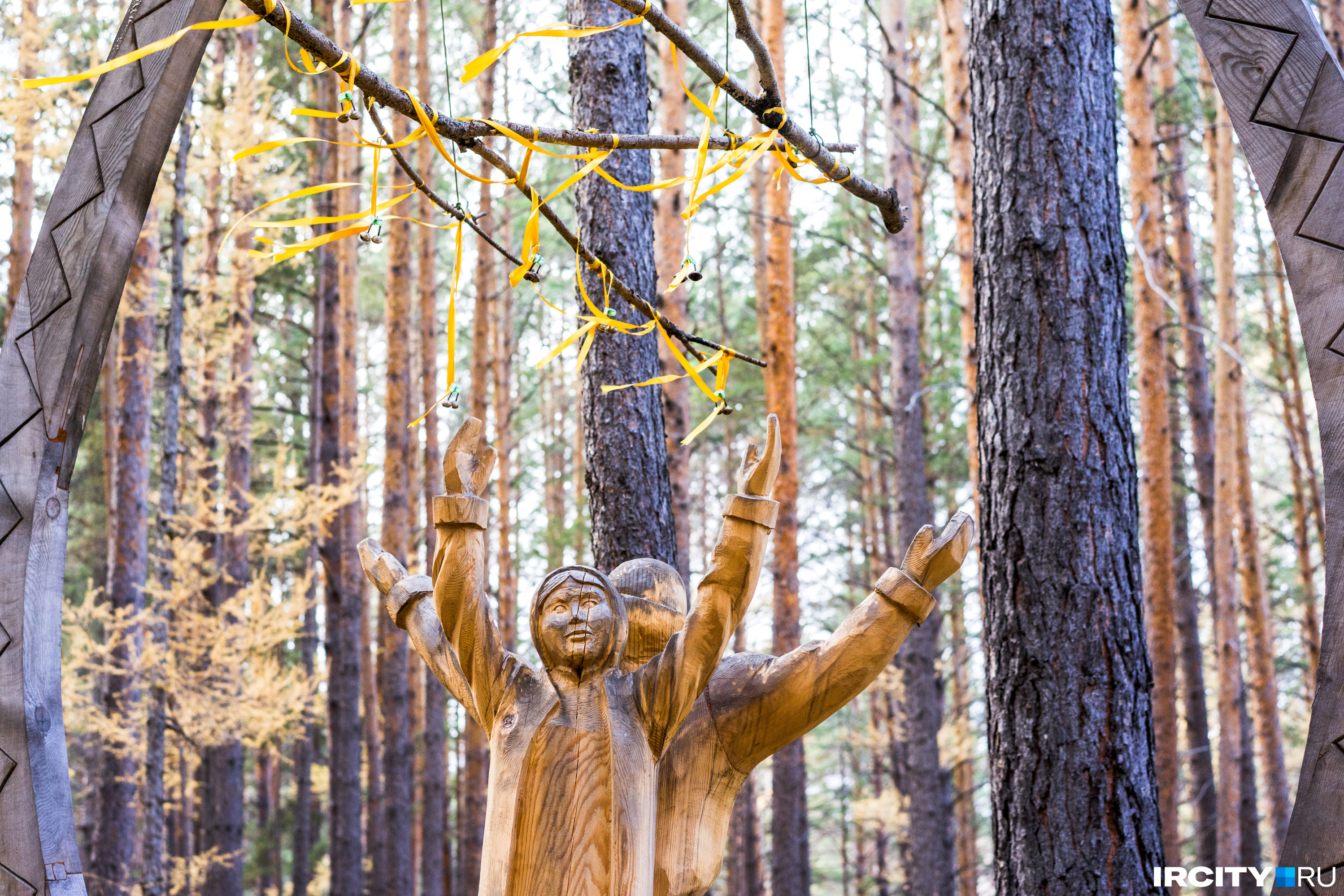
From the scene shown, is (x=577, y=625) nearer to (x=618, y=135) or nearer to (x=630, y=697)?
(x=630, y=697)

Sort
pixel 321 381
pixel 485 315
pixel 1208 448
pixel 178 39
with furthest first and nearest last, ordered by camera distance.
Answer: pixel 485 315
pixel 321 381
pixel 1208 448
pixel 178 39

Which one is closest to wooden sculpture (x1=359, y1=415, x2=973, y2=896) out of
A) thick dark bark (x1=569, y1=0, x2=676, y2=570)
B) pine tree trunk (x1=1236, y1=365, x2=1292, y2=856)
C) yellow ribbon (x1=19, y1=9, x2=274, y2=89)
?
yellow ribbon (x1=19, y1=9, x2=274, y2=89)

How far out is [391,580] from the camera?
7.93 ft

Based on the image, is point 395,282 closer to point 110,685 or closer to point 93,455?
point 110,685

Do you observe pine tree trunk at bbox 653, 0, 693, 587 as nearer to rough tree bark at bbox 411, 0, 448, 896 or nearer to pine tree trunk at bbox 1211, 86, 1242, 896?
rough tree bark at bbox 411, 0, 448, 896

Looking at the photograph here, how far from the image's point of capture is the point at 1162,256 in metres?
10.5

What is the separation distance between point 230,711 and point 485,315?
18.7 ft

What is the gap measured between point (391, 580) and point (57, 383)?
2.76ft

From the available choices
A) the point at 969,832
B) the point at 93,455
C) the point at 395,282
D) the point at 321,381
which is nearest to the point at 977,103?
the point at 395,282

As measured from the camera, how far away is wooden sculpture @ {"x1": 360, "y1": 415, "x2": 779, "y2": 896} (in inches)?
79.0

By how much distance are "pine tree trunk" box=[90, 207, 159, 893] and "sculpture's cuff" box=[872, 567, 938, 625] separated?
876 cm

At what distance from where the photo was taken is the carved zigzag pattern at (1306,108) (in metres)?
1.58

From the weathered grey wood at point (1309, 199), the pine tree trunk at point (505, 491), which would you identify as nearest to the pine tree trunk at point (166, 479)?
the pine tree trunk at point (505, 491)

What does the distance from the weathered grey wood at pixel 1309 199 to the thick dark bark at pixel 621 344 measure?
102 inches
